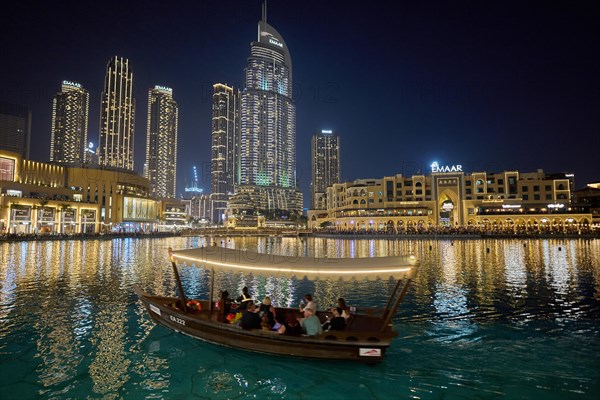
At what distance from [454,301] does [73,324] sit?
16.7 meters

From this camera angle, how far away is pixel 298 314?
12289 mm

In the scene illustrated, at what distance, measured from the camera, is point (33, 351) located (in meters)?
11.1

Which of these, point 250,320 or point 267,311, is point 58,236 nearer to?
point 267,311

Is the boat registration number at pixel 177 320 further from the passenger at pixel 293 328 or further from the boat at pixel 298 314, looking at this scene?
the passenger at pixel 293 328

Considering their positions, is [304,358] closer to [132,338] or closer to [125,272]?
[132,338]

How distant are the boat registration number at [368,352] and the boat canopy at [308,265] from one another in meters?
1.92

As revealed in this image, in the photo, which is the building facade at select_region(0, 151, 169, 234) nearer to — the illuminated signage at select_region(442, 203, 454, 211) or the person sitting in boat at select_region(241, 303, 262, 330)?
the person sitting in boat at select_region(241, 303, 262, 330)

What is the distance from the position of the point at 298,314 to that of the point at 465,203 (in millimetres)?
111429

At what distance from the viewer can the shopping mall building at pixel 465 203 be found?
10150cm

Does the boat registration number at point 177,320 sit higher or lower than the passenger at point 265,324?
lower

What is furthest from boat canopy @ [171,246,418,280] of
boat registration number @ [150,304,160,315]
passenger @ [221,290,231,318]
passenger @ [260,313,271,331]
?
boat registration number @ [150,304,160,315]

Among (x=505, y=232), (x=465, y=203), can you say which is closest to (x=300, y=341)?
(x=505, y=232)

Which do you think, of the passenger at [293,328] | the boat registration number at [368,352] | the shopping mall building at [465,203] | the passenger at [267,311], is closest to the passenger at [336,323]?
the passenger at [293,328]

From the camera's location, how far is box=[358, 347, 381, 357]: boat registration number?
9961 mm
